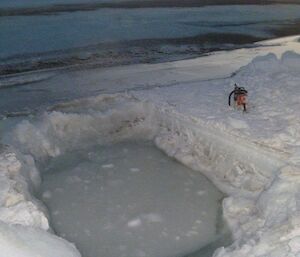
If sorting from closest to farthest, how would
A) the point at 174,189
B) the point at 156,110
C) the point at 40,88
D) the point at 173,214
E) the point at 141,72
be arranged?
the point at 173,214 → the point at 174,189 → the point at 156,110 → the point at 40,88 → the point at 141,72

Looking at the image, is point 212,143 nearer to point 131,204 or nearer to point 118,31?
point 131,204

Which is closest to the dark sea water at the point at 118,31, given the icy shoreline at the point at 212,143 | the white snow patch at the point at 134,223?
the icy shoreline at the point at 212,143

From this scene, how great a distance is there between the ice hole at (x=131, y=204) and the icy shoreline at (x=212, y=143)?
261 millimetres

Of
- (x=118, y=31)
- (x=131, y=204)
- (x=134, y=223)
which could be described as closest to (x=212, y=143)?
(x=131, y=204)

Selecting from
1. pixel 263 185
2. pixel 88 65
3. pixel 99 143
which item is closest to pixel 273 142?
pixel 263 185

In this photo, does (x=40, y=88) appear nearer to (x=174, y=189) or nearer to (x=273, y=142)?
(x=174, y=189)

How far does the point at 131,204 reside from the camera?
21.6 feet

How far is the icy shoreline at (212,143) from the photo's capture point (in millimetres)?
5342

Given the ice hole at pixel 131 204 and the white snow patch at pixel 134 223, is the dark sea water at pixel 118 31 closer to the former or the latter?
the ice hole at pixel 131 204

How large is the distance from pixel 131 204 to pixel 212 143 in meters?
1.94

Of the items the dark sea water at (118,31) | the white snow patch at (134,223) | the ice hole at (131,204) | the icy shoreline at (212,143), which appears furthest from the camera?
the dark sea water at (118,31)

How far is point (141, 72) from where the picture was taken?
12.8 metres

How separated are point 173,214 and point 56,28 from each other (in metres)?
15.2

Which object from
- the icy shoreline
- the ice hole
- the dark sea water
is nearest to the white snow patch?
the ice hole
